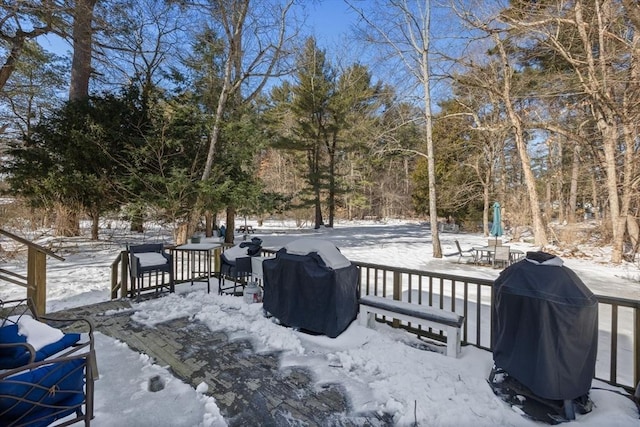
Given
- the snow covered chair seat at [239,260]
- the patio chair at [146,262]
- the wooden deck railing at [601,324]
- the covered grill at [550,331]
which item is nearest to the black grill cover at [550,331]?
the covered grill at [550,331]

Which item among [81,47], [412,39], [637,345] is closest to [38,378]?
[637,345]

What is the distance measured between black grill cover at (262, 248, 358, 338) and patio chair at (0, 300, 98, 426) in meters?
2.01

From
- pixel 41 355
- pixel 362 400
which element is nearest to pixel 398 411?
pixel 362 400

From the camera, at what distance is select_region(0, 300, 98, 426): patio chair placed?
1.52 meters

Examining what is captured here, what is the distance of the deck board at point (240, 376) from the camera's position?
85.3 inches

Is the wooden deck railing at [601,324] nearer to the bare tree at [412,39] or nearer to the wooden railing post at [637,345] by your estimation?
the wooden railing post at [637,345]

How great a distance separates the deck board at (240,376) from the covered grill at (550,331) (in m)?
1.07

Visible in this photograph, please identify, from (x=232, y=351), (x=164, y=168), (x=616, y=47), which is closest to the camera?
(x=232, y=351)

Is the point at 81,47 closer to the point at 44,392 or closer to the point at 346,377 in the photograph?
the point at 44,392

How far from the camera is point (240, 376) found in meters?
2.68

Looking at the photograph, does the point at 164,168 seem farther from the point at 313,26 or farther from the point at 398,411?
the point at 398,411

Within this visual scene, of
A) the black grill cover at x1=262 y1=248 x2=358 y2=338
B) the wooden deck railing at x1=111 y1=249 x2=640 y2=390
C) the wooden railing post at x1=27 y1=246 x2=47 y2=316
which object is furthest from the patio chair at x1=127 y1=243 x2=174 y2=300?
the black grill cover at x1=262 y1=248 x2=358 y2=338

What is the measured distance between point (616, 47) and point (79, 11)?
1294 centimetres

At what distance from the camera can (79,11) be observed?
6.18 m
